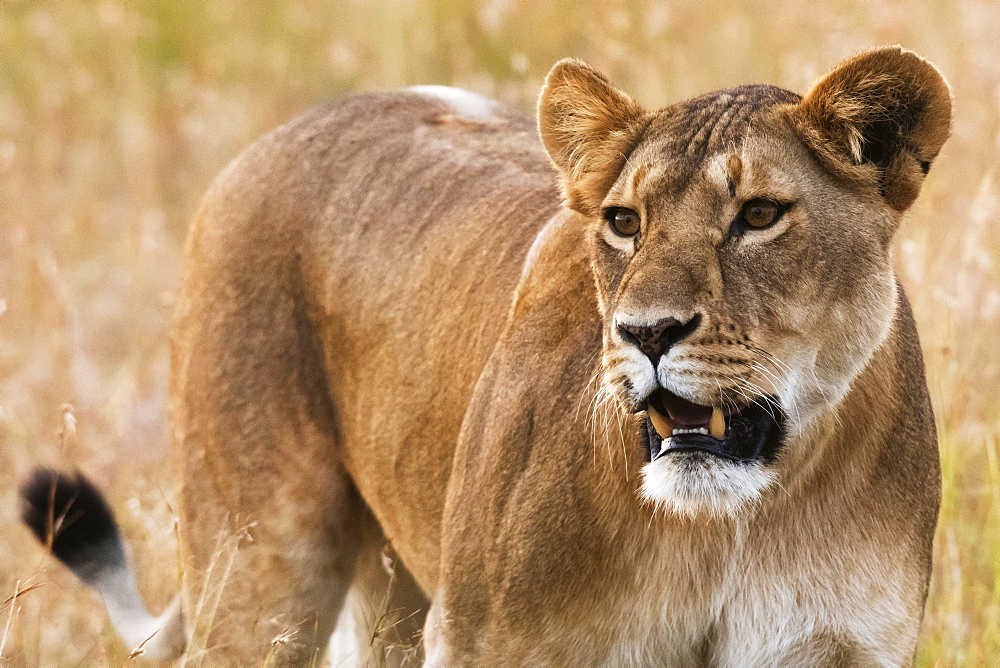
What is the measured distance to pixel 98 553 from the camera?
3576mm

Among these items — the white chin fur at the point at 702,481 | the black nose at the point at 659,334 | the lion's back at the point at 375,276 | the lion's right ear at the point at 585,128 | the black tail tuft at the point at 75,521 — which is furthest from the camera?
the black tail tuft at the point at 75,521

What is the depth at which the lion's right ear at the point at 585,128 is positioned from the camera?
2.52 metres

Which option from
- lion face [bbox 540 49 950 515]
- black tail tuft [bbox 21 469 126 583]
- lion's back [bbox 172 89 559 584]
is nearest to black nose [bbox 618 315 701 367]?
lion face [bbox 540 49 950 515]

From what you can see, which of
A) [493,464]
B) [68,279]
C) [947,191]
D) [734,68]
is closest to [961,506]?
[947,191]

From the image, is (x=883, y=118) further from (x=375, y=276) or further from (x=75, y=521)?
(x=75, y=521)

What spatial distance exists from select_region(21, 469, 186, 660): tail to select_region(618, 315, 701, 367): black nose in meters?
1.82

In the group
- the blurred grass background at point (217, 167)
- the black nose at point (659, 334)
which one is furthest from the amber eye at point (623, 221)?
the blurred grass background at point (217, 167)

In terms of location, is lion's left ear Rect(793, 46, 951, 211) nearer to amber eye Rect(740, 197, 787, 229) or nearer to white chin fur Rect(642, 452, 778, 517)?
amber eye Rect(740, 197, 787, 229)

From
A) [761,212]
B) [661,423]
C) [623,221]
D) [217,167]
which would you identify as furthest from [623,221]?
[217,167]

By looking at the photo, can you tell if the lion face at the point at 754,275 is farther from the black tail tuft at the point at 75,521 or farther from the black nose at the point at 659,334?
the black tail tuft at the point at 75,521

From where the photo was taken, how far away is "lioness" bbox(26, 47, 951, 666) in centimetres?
221

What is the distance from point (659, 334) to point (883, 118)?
0.56 metres

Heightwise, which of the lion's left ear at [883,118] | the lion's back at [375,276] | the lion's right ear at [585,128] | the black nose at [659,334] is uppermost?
the lion's left ear at [883,118]

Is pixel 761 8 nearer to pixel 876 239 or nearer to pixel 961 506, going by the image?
pixel 961 506
